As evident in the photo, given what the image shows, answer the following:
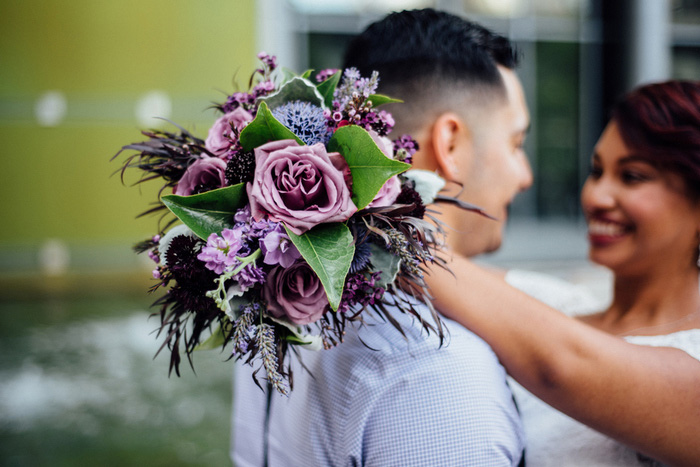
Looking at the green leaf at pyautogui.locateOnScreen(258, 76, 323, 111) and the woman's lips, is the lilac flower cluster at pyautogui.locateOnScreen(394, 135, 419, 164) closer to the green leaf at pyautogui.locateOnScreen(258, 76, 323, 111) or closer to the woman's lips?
the green leaf at pyautogui.locateOnScreen(258, 76, 323, 111)

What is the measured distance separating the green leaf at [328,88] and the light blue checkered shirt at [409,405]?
526 millimetres

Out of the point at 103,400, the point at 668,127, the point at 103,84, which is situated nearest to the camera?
the point at 668,127

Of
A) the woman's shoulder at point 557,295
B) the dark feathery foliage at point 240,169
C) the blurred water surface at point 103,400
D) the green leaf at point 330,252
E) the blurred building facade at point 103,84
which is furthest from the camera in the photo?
the blurred building facade at point 103,84

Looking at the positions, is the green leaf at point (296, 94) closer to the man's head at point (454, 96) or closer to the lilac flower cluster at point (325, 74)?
the lilac flower cluster at point (325, 74)

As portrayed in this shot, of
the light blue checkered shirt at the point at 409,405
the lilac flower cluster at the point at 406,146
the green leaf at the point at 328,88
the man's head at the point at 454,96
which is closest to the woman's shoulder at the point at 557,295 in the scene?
the man's head at the point at 454,96

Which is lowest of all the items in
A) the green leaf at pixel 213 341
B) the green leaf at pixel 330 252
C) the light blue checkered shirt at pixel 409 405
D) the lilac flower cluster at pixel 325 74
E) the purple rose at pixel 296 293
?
the light blue checkered shirt at pixel 409 405

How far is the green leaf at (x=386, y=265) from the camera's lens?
113 centimetres

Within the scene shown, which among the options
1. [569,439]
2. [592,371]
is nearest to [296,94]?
[592,371]

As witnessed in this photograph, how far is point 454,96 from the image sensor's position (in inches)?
69.1

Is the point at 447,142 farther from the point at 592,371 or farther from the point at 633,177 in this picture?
the point at 633,177

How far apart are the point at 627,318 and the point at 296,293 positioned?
1.73 m

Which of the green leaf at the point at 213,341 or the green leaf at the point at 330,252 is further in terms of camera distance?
the green leaf at the point at 213,341

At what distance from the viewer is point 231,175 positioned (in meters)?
1.12

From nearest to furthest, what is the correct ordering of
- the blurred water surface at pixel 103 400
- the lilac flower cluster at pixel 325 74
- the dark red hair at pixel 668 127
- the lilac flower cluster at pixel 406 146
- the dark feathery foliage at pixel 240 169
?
1. the dark feathery foliage at pixel 240 169
2. the lilac flower cluster at pixel 406 146
3. the lilac flower cluster at pixel 325 74
4. the dark red hair at pixel 668 127
5. the blurred water surface at pixel 103 400
